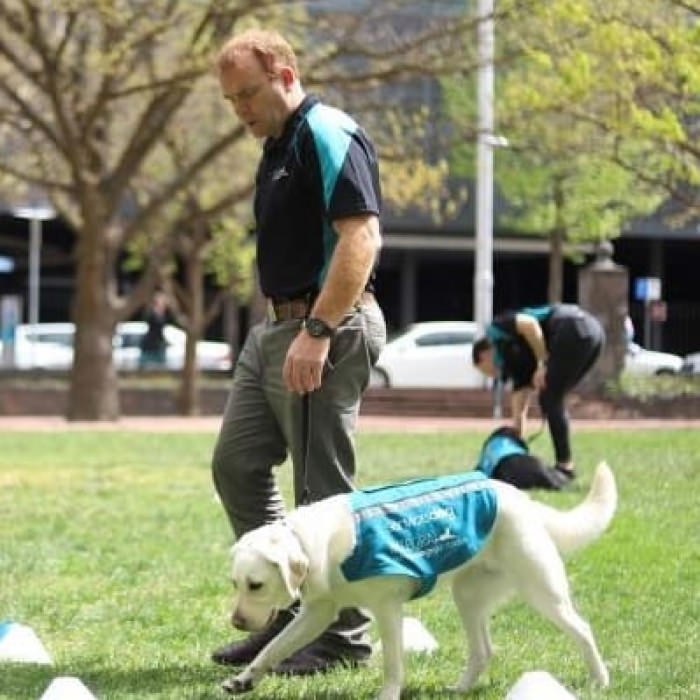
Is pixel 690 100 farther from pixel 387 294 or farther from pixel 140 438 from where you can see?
pixel 387 294

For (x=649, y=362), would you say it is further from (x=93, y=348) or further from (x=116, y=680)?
(x=116, y=680)

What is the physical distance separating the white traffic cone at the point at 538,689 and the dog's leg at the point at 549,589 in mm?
505

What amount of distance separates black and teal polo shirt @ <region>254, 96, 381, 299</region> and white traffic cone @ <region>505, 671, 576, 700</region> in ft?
5.14

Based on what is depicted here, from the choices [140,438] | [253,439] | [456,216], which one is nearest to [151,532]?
[253,439]

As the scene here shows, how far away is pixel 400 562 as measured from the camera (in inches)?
195

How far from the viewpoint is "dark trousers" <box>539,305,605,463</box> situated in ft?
39.0

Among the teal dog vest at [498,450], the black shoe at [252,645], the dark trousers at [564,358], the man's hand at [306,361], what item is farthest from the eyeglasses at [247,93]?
the dark trousers at [564,358]

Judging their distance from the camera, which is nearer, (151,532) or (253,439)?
(253,439)

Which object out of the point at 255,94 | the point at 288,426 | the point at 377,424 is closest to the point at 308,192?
the point at 255,94

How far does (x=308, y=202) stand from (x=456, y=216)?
42.2 meters

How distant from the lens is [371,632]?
6367mm

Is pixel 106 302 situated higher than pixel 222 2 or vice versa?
pixel 222 2

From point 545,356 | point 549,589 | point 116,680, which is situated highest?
point 545,356

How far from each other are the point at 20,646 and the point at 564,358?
22.3 ft
